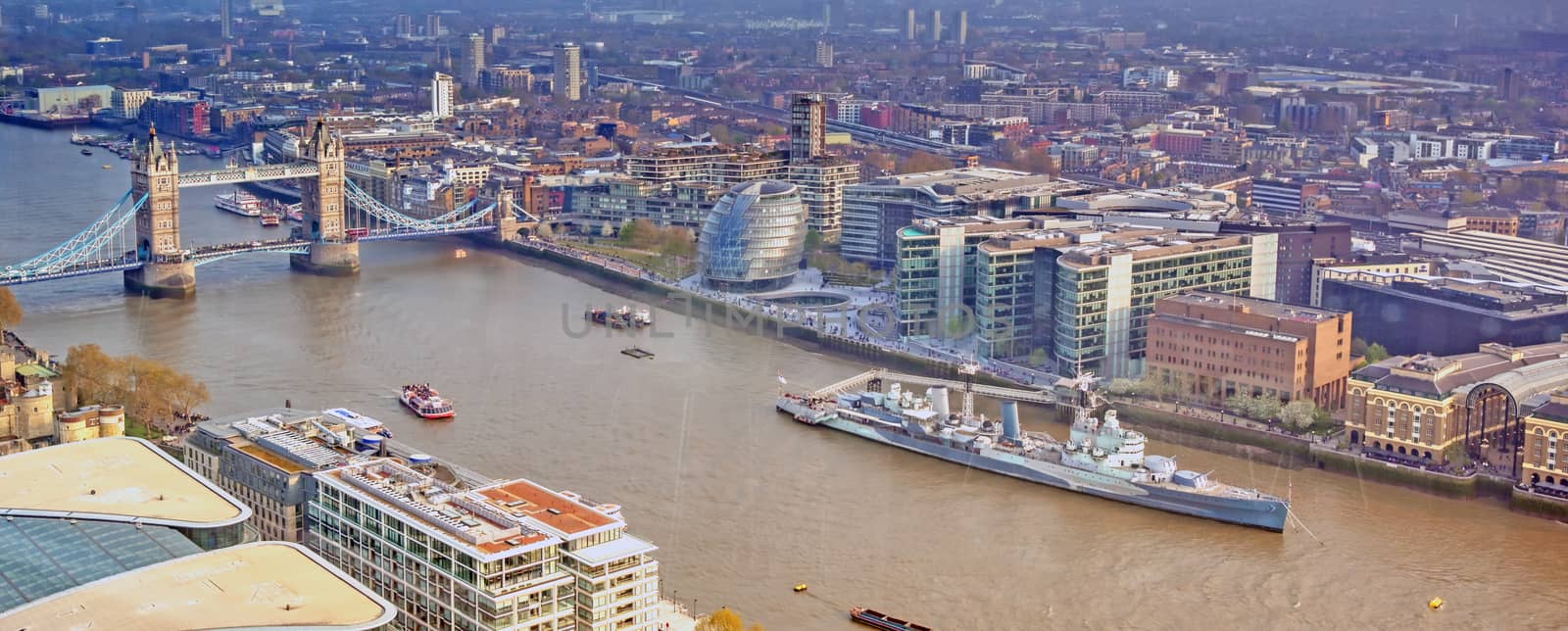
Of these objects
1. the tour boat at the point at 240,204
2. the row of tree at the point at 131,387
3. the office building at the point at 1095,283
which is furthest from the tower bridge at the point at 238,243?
the office building at the point at 1095,283

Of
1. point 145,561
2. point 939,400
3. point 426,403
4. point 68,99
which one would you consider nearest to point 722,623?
point 145,561

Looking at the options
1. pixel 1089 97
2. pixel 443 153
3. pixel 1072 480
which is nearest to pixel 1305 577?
pixel 1072 480

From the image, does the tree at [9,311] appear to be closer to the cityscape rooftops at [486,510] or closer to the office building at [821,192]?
the cityscape rooftops at [486,510]

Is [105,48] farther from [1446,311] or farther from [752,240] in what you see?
[1446,311]

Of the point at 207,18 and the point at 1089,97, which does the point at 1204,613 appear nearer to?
the point at 1089,97

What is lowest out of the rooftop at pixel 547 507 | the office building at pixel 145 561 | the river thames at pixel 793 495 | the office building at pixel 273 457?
the river thames at pixel 793 495

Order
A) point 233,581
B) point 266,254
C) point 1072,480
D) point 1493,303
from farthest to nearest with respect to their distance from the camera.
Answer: point 266,254, point 1493,303, point 1072,480, point 233,581
